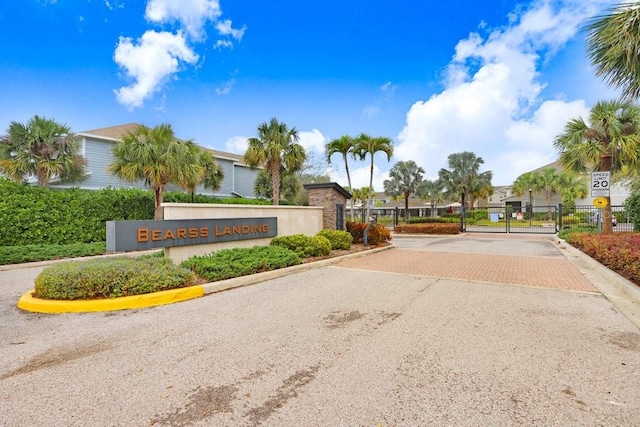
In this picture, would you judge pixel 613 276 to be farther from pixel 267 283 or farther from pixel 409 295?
pixel 267 283

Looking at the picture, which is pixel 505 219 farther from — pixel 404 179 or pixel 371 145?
pixel 371 145

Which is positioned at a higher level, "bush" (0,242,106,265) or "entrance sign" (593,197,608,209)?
"entrance sign" (593,197,608,209)

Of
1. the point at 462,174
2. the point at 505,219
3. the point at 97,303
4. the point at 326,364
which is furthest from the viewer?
the point at 462,174

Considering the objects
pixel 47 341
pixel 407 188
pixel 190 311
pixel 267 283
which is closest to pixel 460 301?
pixel 267 283

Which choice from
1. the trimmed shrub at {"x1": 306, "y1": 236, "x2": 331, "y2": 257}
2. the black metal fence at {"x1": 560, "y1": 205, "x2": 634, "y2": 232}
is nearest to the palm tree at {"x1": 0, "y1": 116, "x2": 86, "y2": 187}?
the trimmed shrub at {"x1": 306, "y1": 236, "x2": 331, "y2": 257}

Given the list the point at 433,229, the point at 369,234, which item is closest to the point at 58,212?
the point at 369,234

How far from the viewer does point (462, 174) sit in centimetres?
3944

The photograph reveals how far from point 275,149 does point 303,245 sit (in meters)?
10.7

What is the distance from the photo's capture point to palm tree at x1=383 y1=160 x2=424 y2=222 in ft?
130

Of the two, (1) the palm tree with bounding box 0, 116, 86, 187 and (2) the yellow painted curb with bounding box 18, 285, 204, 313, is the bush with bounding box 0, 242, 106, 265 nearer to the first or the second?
(2) the yellow painted curb with bounding box 18, 285, 204, 313

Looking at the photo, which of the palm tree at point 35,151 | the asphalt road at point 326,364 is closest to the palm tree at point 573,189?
the asphalt road at point 326,364

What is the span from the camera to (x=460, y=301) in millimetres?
5586

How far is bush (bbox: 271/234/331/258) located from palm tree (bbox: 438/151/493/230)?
3327cm

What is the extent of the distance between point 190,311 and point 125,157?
36.7 ft
